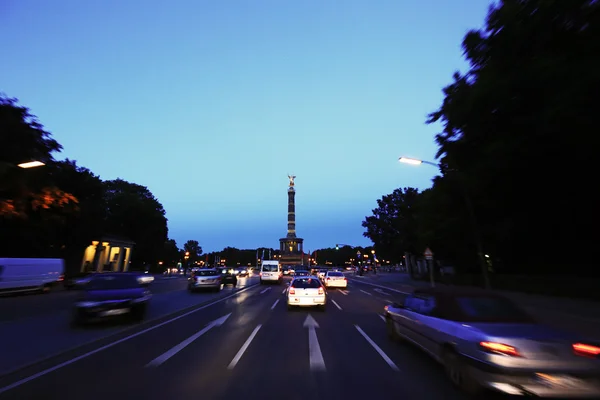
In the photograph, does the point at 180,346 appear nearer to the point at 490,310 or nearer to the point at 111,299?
the point at 111,299

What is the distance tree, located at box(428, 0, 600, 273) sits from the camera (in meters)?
10.2

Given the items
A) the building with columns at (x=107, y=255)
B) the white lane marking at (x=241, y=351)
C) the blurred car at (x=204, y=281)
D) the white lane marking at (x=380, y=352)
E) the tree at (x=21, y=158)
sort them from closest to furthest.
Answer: the white lane marking at (x=380, y=352) < the white lane marking at (x=241, y=351) < the tree at (x=21, y=158) < the blurred car at (x=204, y=281) < the building with columns at (x=107, y=255)

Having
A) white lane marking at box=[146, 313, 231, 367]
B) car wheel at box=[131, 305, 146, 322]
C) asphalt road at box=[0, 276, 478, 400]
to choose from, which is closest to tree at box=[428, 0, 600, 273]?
asphalt road at box=[0, 276, 478, 400]

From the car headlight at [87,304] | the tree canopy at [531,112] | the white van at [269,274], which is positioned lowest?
the car headlight at [87,304]

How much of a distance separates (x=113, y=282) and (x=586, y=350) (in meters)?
13.1

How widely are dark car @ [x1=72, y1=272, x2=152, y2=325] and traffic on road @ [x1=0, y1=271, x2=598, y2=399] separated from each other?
469 mm

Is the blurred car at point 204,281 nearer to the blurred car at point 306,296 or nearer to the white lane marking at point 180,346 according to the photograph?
the blurred car at point 306,296

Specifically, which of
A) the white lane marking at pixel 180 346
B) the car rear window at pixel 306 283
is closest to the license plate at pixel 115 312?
the white lane marking at pixel 180 346

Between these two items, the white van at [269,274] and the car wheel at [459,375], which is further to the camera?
the white van at [269,274]

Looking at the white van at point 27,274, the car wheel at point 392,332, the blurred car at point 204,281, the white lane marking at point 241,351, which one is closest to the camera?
the white lane marking at point 241,351

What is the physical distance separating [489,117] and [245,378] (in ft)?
35.2

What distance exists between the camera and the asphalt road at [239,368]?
19.2ft

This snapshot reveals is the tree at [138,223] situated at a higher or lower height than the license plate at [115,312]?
higher

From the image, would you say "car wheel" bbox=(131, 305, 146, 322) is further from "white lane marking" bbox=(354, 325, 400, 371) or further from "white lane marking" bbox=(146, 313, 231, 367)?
"white lane marking" bbox=(354, 325, 400, 371)
